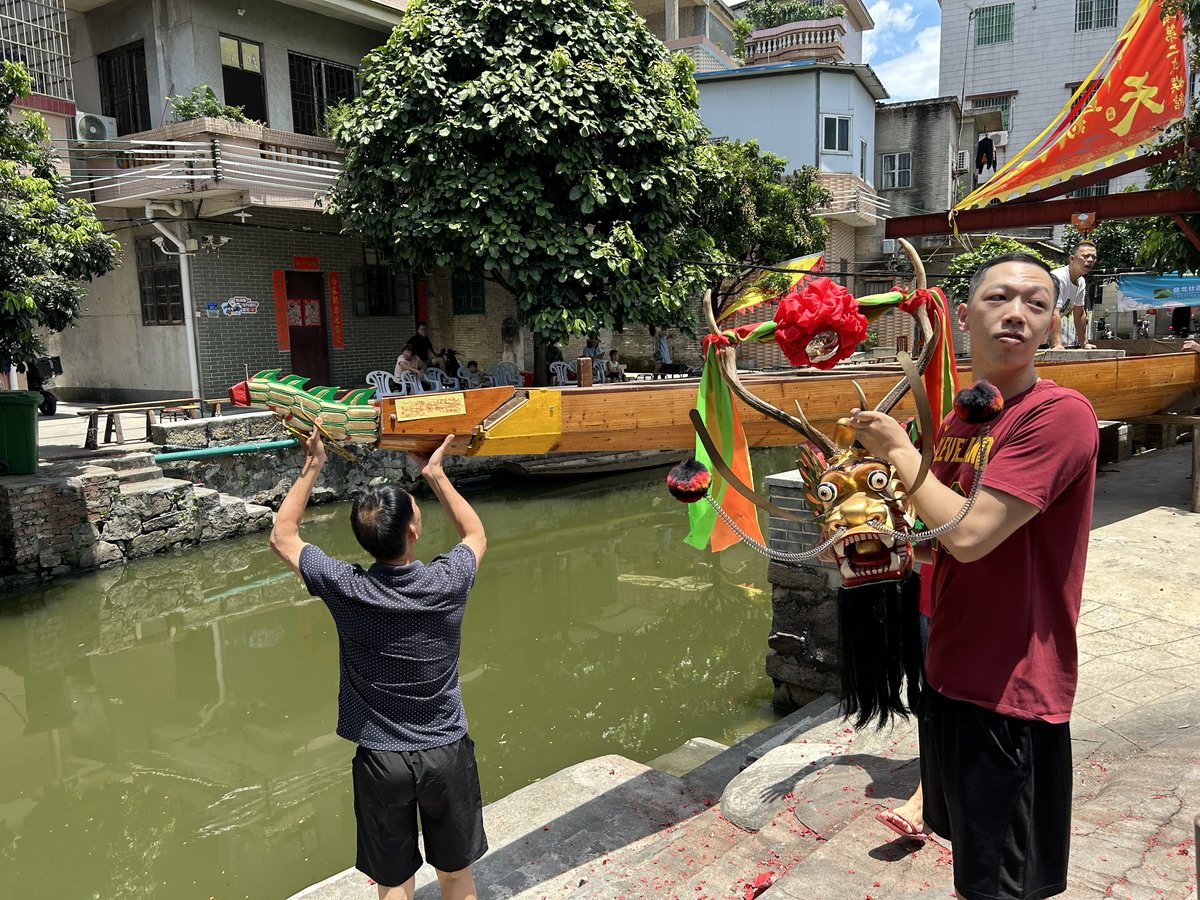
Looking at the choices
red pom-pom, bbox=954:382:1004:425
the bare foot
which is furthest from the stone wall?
red pom-pom, bbox=954:382:1004:425

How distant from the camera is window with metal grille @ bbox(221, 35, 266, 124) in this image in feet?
49.6

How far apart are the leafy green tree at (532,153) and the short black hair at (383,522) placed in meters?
9.57

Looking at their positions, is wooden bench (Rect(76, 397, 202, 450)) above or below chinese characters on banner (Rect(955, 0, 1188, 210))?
A: below

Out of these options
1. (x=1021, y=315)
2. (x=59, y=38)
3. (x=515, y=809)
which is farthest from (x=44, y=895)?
(x=59, y=38)

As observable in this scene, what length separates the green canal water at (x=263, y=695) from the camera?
193 inches

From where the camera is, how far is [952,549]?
71.8 inches

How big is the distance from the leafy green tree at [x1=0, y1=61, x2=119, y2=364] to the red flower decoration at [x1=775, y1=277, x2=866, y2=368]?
8.37 m

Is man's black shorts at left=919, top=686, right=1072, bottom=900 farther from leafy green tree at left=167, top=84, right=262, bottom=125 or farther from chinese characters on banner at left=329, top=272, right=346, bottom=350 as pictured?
chinese characters on banner at left=329, top=272, right=346, bottom=350

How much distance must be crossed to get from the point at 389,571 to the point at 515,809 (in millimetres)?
2151

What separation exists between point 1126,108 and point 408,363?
968 centimetres

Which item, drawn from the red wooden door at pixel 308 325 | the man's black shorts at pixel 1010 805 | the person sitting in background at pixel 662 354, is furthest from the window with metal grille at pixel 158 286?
the man's black shorts at pixel 1010 805

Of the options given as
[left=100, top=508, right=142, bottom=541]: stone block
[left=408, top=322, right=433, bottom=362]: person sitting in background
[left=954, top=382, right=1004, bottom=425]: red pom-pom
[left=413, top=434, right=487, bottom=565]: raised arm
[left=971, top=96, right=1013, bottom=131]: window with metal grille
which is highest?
[left=971, top=96, right=1013, bottom=131]: window with metal grille

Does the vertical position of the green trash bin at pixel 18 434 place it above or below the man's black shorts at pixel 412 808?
above

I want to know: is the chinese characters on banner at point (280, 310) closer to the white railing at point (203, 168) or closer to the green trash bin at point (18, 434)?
the white railing at point (203, 168)
